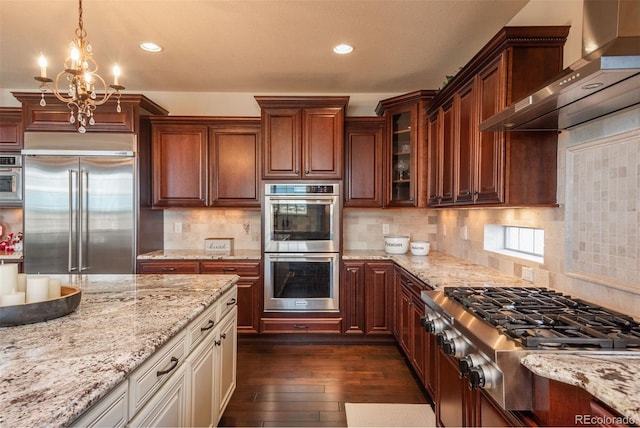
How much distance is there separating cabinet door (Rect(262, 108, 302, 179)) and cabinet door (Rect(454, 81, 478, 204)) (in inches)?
61.6

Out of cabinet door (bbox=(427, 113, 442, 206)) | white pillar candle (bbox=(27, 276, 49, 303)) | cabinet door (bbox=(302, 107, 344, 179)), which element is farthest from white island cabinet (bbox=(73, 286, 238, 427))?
cabinet door (bbox=(427, 113, 442, 206))

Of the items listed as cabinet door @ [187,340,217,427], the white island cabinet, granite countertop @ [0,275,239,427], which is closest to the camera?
granite countertop @ [0,275,239,427]

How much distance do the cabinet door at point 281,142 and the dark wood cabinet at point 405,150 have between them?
95cm

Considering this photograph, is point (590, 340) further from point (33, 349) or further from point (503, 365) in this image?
point (33, 349)

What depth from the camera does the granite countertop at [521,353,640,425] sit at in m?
0.83

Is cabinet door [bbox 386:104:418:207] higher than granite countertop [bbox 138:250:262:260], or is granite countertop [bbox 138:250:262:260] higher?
cabinet door [bbox 386:104:418:207]

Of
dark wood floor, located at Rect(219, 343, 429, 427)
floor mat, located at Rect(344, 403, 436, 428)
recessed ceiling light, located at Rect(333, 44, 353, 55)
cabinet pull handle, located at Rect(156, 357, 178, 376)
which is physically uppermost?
recessed ceiling light, located at Rect(333, 44, 353, 55)

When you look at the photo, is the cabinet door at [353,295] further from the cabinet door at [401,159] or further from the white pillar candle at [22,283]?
the white pillar candle at [22,283]

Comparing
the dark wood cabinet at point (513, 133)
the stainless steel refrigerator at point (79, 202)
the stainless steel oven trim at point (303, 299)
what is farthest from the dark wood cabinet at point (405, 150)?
the stainless steel refrigerator at point (79, 202)

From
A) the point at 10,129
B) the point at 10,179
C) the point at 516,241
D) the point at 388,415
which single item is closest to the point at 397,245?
the point at 516,241

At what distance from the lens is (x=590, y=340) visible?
1141mm

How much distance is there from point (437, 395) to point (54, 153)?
3949 millimetres

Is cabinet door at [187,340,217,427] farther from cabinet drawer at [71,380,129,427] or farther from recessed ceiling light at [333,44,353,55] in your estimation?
recessed ceiling light at [333,44,353,55]

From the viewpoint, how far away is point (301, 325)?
138 inches
